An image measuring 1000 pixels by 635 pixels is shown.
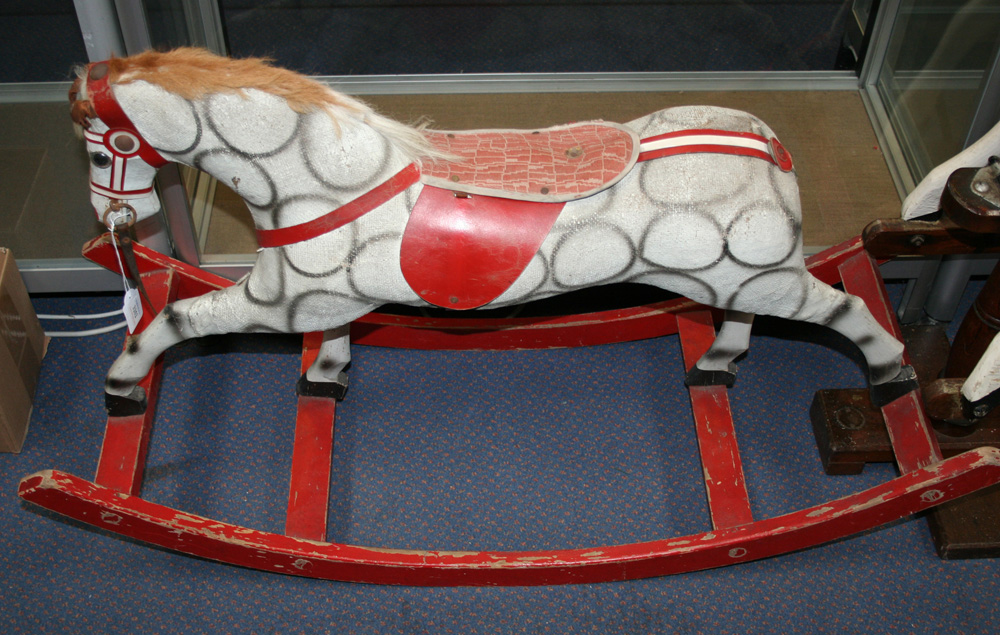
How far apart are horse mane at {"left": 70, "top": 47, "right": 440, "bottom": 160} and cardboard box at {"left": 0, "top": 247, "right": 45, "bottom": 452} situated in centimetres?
78

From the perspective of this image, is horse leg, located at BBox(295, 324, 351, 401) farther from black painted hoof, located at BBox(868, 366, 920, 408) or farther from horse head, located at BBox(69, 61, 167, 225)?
black painted hoof, located at BBox(868, 366, 920, 408)

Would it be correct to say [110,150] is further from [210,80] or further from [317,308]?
[317,308]

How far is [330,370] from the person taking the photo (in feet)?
6.04

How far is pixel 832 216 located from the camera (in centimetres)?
216

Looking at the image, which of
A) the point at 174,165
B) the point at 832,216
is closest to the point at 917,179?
the point at 832,216

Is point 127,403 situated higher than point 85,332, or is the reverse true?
point 85,332

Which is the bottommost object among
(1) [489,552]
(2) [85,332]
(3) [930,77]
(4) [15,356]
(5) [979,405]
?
(1) [489,552]

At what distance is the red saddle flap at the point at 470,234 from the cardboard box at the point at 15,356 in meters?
1.00

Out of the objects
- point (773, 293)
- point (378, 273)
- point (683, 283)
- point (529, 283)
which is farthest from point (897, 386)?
point (378, 273)

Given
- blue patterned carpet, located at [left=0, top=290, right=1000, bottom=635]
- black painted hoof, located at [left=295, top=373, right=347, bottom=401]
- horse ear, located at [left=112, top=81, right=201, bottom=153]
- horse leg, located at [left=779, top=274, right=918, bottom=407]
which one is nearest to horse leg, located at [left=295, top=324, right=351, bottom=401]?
black painted hoof, located at [left=295, top=373, right=347, bottom=401]

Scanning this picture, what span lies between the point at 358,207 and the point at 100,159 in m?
0.38

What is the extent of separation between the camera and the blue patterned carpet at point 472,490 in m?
1.70

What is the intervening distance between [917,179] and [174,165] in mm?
1695

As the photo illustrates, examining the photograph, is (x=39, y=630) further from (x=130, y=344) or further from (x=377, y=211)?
(x=377, y=211)
